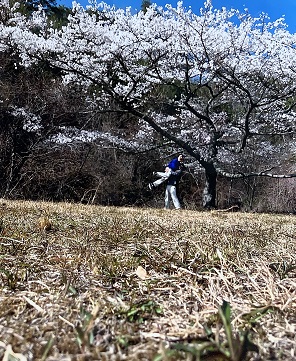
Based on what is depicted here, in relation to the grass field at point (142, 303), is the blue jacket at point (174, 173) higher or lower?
higher

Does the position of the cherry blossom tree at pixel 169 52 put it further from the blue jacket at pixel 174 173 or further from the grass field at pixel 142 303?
the grass field at pixel 142 303

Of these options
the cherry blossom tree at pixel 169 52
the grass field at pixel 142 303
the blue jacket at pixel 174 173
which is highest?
the cherry blossom tree at pixel 169 52

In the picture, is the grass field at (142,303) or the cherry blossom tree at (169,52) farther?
the cherry blossom tree at (169,52)

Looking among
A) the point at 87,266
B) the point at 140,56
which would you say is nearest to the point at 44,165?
the point at 140,56

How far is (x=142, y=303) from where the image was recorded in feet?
3.59

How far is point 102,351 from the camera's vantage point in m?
0.79

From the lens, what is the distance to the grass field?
0.78m

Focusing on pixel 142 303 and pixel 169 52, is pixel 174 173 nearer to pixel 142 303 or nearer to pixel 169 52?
pixel 169 52

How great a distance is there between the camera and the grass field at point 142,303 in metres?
0.78

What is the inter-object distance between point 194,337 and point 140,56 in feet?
33.2

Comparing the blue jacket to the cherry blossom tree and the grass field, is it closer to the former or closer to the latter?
the cherry blossom tree

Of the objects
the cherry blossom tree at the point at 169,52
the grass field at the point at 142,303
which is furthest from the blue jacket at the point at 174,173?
the grass field at the point at 142,303

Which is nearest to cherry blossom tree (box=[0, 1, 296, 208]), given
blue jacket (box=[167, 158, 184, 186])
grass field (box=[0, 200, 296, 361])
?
blue jacket (box=[167, 158, 184, 186])

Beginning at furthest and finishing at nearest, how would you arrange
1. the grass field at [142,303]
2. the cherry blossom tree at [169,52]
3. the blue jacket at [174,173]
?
the blue jacket at [174,173] → the cherry blossom tree at [169,52] → the grass field at [142,303]
